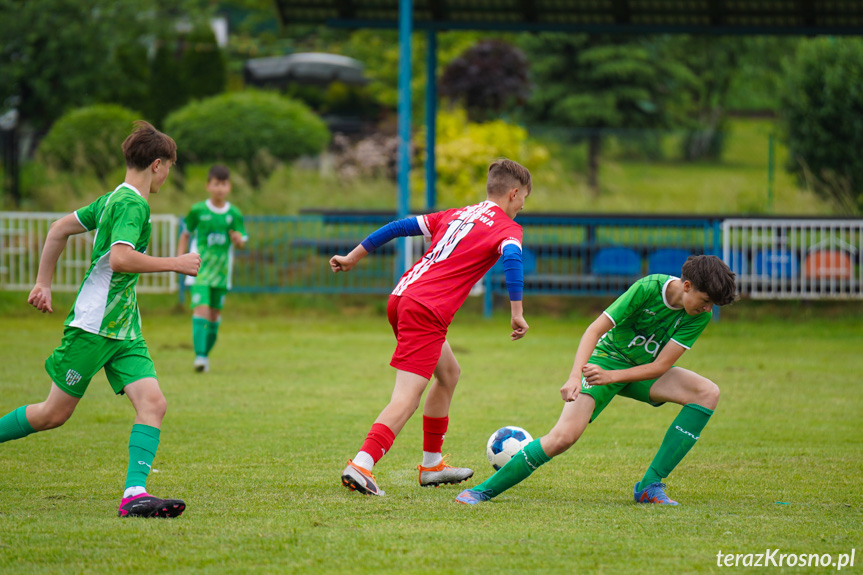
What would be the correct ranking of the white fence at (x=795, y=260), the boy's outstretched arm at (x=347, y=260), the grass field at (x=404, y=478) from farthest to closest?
the white fence at (x=795, y=260) → the boy's outstretched arm at (x=347, y=260) → the grass field at (x=404, y=478)

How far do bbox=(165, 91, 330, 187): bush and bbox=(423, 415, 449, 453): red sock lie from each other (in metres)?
14.5

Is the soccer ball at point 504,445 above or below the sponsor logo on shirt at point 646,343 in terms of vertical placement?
below

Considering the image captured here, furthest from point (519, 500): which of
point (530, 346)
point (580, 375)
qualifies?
point (530, 346)

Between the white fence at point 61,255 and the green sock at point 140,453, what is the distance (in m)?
10.1

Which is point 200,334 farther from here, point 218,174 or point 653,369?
point 653,369

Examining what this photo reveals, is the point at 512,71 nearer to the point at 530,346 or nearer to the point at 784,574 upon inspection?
the point at 530,346

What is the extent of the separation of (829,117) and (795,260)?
22.4 ft

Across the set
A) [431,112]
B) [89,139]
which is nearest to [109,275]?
[431,112]

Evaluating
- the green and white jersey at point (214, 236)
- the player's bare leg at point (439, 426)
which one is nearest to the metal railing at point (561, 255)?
the green and white jersey at point (214, 236)

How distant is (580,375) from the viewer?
4.43m

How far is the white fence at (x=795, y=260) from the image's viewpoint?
1348 cm

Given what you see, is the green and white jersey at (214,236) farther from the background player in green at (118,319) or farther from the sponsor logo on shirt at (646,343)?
the sponsor logo on shirt at (646,343)

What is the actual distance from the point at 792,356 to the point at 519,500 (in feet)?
24.4

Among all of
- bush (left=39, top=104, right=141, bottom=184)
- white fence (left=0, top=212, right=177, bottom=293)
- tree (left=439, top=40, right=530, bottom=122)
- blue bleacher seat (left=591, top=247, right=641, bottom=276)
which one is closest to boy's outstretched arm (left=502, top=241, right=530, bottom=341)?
blue bleacher seat (left=591, top=247, right=641, bottom=276)
